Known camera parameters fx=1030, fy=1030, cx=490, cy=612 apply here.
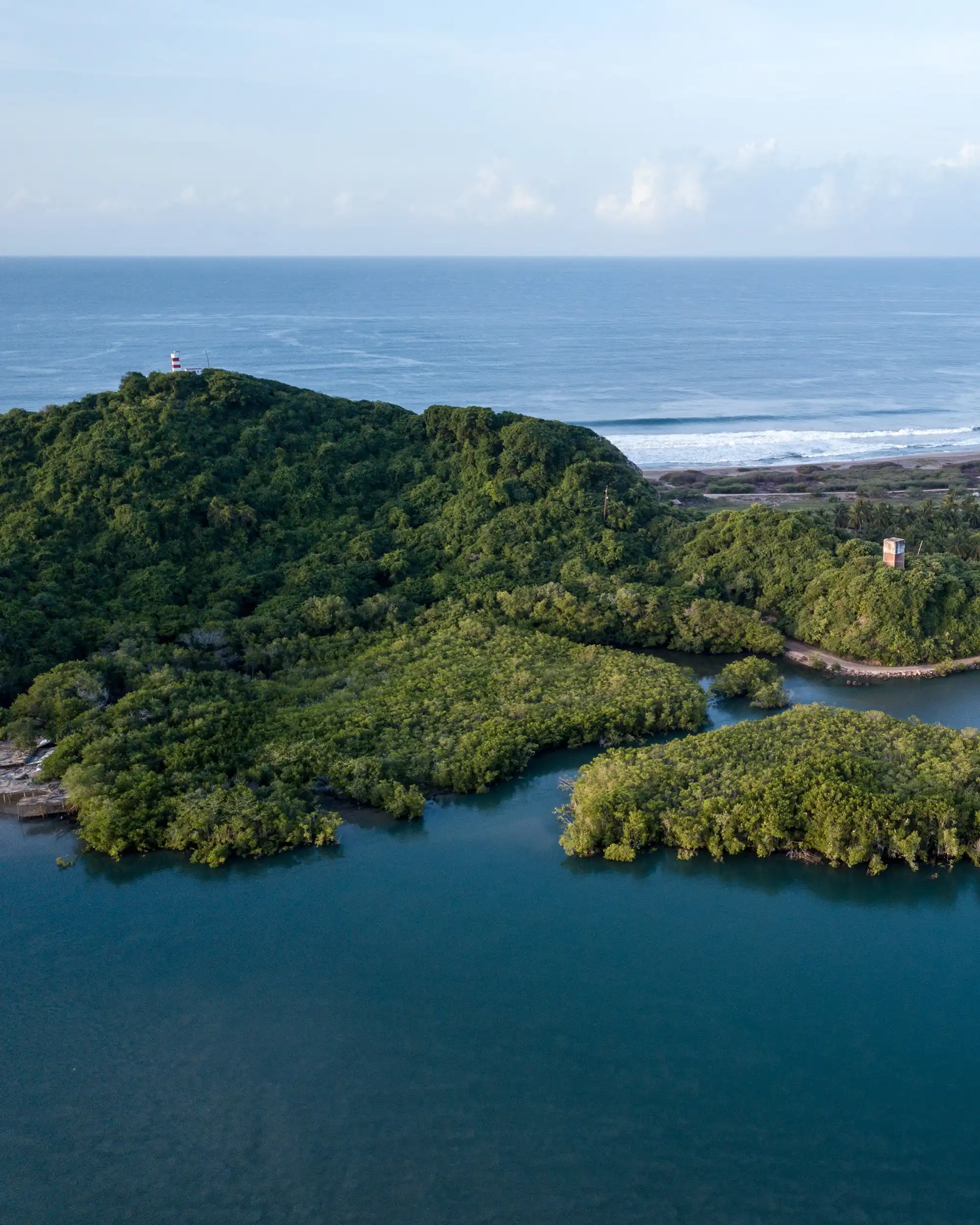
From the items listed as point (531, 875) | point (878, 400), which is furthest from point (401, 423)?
point (878, 400)

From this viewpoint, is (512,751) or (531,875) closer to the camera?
(531,875)

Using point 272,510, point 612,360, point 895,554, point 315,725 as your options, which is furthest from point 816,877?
point 612,360

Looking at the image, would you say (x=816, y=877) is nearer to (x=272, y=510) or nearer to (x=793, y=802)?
(x=793, y=802)

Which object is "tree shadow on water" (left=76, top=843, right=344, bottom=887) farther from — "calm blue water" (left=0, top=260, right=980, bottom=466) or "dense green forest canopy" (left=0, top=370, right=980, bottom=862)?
"calm blue water" (left=0, top=260, right=980, bottom=466)

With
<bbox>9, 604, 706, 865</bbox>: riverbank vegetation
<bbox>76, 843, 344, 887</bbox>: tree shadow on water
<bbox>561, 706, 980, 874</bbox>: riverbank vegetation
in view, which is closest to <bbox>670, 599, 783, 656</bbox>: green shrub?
<bbox>9, 604, 706, 865</bbox>: riverbank vegetation

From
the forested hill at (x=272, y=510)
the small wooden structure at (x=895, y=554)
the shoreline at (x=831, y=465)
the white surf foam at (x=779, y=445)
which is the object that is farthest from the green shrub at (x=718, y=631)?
the white surf foam at (x=779, y=445)

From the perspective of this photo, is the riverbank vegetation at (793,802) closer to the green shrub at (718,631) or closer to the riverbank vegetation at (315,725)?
the riverbank vegetation at (315,725)

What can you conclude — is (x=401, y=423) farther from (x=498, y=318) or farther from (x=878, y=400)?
(x=498, y=318)
